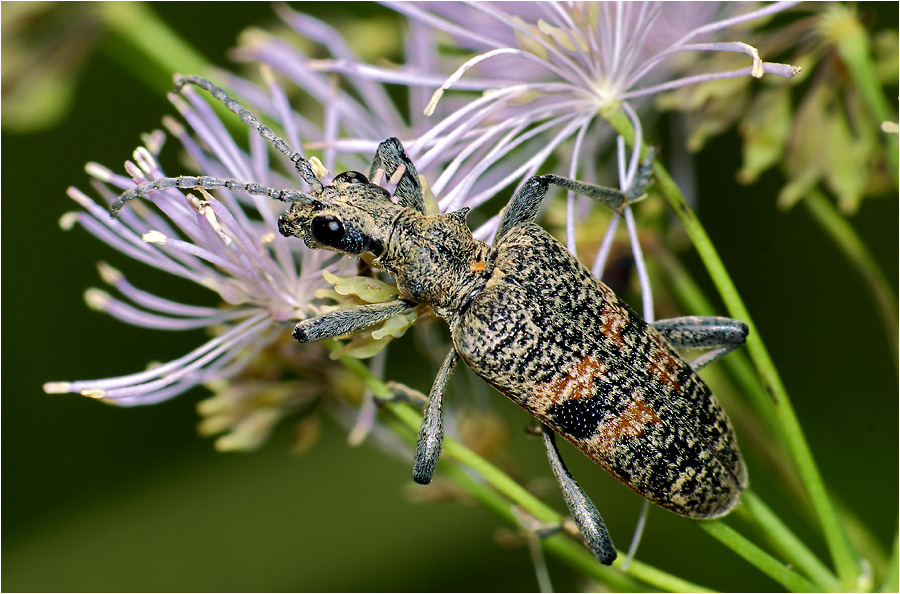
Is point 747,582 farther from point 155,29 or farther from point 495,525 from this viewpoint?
point 155,29

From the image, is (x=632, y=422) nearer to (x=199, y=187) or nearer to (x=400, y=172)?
(x=400, y=172)

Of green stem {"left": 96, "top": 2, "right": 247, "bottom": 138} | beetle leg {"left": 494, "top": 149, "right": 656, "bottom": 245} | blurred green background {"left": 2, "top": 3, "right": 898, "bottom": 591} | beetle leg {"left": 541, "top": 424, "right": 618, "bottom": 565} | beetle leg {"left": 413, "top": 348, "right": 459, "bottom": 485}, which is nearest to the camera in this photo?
beetle leg {"left": 541, "top": 424, "right": 618, "bottom": 565}

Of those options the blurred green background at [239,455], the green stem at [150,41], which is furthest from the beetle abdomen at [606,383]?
the blurred green background at [239,455]

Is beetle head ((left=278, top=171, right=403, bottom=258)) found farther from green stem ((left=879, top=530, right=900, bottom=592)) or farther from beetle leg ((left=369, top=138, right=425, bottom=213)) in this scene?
green stem ((left=879, top=530, right=900, bottom=592))

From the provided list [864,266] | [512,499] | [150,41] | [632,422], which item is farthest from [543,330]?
[150,41]

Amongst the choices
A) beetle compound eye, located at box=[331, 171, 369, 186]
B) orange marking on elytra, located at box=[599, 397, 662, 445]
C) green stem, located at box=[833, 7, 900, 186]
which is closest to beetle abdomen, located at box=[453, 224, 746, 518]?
orange marking on elytra, located at box=[599, 397, 662, 445]

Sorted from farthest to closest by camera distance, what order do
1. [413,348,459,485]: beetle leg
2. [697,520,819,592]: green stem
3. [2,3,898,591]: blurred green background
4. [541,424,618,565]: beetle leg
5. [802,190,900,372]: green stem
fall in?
[2,3,898,591]: blurred green background, [802,190,900,372]: green stem, [413,348,459,485]: beetle leg, [541,424,618,565]: beetle leg, [697,520,819,592]: green stem

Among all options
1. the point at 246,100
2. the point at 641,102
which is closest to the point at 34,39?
the point at 246,100
